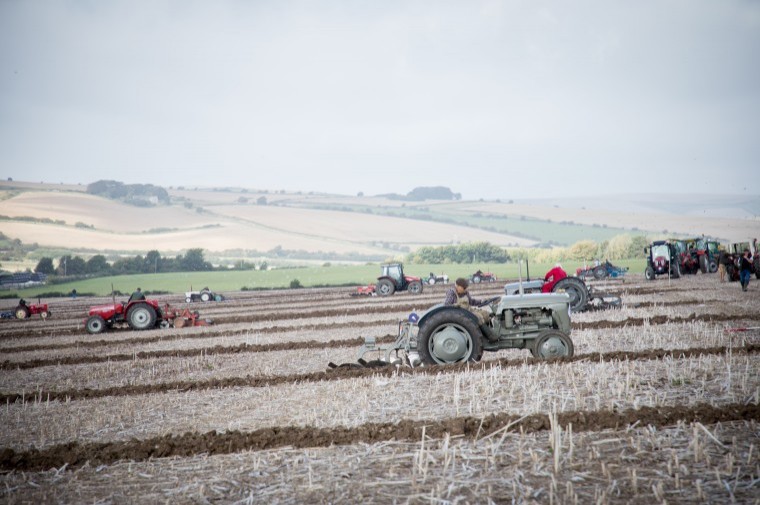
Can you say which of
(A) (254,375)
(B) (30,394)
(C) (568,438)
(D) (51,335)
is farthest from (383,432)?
(D) (51,335)

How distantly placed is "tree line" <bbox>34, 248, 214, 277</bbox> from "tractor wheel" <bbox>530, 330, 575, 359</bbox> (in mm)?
76606

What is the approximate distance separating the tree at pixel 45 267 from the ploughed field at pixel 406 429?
70.2 m

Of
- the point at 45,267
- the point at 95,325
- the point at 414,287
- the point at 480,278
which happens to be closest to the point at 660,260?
the point at 414,287

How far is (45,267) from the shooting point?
8088 centimetres

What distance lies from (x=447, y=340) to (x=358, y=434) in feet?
15.3

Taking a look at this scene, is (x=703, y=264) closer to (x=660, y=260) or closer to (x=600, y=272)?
(x=660, y=260)

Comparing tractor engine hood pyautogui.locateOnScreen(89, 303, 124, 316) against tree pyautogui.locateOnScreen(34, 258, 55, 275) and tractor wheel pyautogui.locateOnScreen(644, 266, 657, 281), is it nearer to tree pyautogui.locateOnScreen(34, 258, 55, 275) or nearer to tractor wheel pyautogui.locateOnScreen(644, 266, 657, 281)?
tractor wheel pyautogui.locateOnScreen(644, 266, 657, 281)

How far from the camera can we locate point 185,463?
771cm

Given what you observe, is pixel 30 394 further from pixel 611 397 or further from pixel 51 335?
pixel 51 335

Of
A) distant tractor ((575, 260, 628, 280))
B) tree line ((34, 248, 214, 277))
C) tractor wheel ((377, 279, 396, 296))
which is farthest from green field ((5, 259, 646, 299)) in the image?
tractor wheel ((377, 279, 396, 296))

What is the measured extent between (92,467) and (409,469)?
11.3 ft

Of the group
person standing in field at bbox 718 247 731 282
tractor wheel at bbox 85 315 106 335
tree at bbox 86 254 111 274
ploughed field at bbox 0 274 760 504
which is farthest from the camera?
tree at bbox 86 254 111 274

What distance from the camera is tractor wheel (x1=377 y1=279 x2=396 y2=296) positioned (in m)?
42.4

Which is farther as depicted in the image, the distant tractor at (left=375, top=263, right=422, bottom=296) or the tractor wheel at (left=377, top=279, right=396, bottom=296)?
the distant tractor at (left=375, top=263, right=422, bottom=296)
